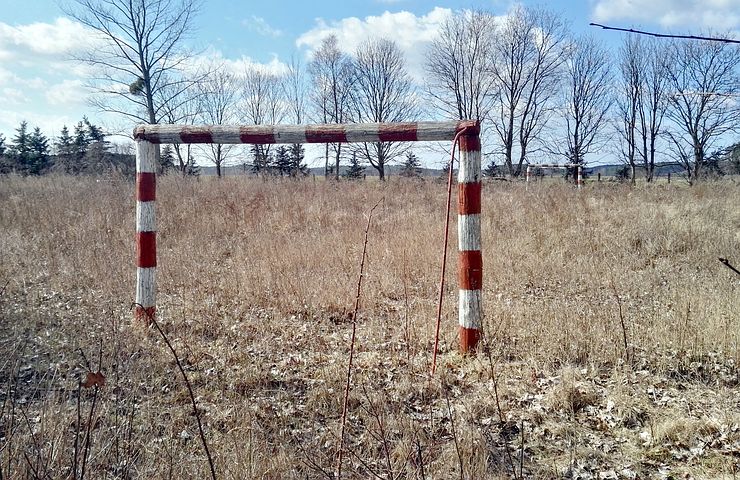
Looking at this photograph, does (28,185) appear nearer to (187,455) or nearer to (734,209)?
(187,455)

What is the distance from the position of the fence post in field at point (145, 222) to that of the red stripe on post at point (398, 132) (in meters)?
1.95

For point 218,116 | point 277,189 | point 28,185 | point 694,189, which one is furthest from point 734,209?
point 218,116

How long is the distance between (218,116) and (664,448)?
40.6 meters

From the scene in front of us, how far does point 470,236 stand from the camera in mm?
2699

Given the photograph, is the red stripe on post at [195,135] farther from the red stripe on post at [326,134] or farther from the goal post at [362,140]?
the red stripe on post at [326,134]

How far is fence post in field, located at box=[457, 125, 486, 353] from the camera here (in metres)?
2.64

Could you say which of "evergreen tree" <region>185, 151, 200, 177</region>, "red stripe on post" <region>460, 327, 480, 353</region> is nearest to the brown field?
"red stripe on post" <region>460, 327, 480, 353</region>

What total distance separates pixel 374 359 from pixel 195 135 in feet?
7.49

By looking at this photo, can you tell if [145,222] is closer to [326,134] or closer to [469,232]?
[326,134]

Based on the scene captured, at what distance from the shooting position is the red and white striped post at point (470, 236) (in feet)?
8.66

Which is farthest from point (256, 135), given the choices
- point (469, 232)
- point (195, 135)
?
point (469, 232)

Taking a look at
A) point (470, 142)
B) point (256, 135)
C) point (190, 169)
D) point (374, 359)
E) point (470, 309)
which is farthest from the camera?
point (190, 169)

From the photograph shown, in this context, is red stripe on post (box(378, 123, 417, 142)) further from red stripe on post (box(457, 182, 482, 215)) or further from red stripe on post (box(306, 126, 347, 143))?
red stripe on post (box(457, 182, 482, 215))

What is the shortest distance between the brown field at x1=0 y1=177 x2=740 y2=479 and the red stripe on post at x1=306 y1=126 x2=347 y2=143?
160cm
